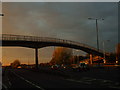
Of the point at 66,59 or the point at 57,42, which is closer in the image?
the point at 57,42

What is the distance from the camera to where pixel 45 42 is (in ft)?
205

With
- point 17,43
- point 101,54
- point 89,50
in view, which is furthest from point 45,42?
point 101,54

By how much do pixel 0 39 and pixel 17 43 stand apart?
5.81m

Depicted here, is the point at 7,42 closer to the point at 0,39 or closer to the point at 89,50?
the point at 0,39

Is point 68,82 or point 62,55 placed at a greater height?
point 62,55

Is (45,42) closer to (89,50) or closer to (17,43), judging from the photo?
(17,43)

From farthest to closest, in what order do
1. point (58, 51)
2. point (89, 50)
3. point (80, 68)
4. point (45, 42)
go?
point (58, 51)
point (89, 50)
point (45, 42)
point (80, 68)

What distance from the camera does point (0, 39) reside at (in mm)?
52781

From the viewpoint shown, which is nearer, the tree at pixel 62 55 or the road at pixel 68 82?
the road at pixel 68 82

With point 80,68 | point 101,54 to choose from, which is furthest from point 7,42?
point 101,54

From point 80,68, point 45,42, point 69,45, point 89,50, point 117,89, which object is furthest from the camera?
point 89,50

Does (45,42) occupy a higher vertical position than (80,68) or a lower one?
higher

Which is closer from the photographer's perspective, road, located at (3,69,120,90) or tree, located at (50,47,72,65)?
road, located at (3,69,120,90)

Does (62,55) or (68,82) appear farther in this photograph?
(62,55)
